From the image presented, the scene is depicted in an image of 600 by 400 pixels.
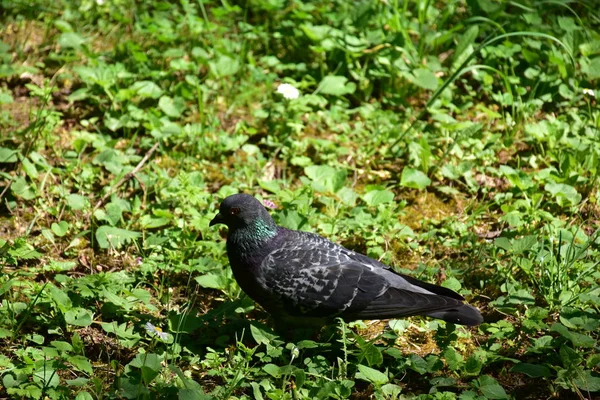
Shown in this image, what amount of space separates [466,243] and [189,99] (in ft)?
8.79

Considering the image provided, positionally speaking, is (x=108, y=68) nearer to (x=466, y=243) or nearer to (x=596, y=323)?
(x=466, y=243)

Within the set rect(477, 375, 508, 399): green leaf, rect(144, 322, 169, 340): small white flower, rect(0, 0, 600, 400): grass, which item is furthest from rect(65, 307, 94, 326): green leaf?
rect(477, 375, 508, 399): green leaf

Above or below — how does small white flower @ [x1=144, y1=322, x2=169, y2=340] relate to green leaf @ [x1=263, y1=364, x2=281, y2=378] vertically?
above

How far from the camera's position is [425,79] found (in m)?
6.07

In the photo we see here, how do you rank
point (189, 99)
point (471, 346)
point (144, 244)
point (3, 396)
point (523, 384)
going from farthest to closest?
point (189, 99), point (144, 244), point (471, 346), point (523, 384), point (3, 396)

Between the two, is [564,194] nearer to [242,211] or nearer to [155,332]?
[242,211]

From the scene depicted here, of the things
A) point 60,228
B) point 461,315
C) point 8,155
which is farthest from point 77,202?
point 461,315

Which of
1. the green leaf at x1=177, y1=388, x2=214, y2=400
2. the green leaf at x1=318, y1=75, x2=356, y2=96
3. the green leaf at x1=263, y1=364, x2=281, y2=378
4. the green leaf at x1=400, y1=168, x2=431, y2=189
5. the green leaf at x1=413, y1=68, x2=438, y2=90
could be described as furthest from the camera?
the green leaf at x1=318, y1=75, x2=356, y2=96

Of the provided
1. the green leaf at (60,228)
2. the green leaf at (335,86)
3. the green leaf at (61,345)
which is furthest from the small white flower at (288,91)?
the green leaf at (61,345)

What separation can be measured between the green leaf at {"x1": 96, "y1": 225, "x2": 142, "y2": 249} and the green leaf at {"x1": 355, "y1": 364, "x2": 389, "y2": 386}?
1.86 metres

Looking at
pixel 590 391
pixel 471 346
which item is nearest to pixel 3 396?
pixel 471 346

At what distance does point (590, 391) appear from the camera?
3.58m

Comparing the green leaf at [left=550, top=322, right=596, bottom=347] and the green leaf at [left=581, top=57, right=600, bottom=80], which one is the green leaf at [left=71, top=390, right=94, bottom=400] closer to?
the green leaf at [left=550, top=322, right=596, bottom=347]

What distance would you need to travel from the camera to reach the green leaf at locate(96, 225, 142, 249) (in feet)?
15.2
